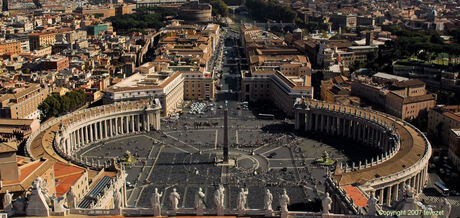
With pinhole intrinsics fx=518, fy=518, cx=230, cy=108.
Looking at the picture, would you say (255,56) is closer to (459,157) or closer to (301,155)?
(301,155)

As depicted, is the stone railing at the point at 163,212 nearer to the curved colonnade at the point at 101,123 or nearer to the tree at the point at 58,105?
the curved colonnade at the point at 101,123

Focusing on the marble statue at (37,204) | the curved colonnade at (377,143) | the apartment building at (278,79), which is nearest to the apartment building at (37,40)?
the apartment building at (278,79)

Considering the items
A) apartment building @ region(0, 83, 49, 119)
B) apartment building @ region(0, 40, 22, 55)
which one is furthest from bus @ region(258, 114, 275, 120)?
apartment building @ region(0, 40, 22, 55)

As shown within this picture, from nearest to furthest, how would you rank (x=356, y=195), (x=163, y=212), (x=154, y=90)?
(x=163, y=212) → (x=356, y=195) → (x=154, y=90)

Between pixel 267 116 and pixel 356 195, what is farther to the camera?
pixel 267 116

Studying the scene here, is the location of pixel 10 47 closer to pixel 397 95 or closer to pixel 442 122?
pixel 397 95

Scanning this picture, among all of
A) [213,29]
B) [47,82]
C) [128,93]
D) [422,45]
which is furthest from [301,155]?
[213,29]

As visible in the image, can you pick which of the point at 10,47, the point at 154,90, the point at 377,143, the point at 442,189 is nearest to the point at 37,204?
the point at 442,189
